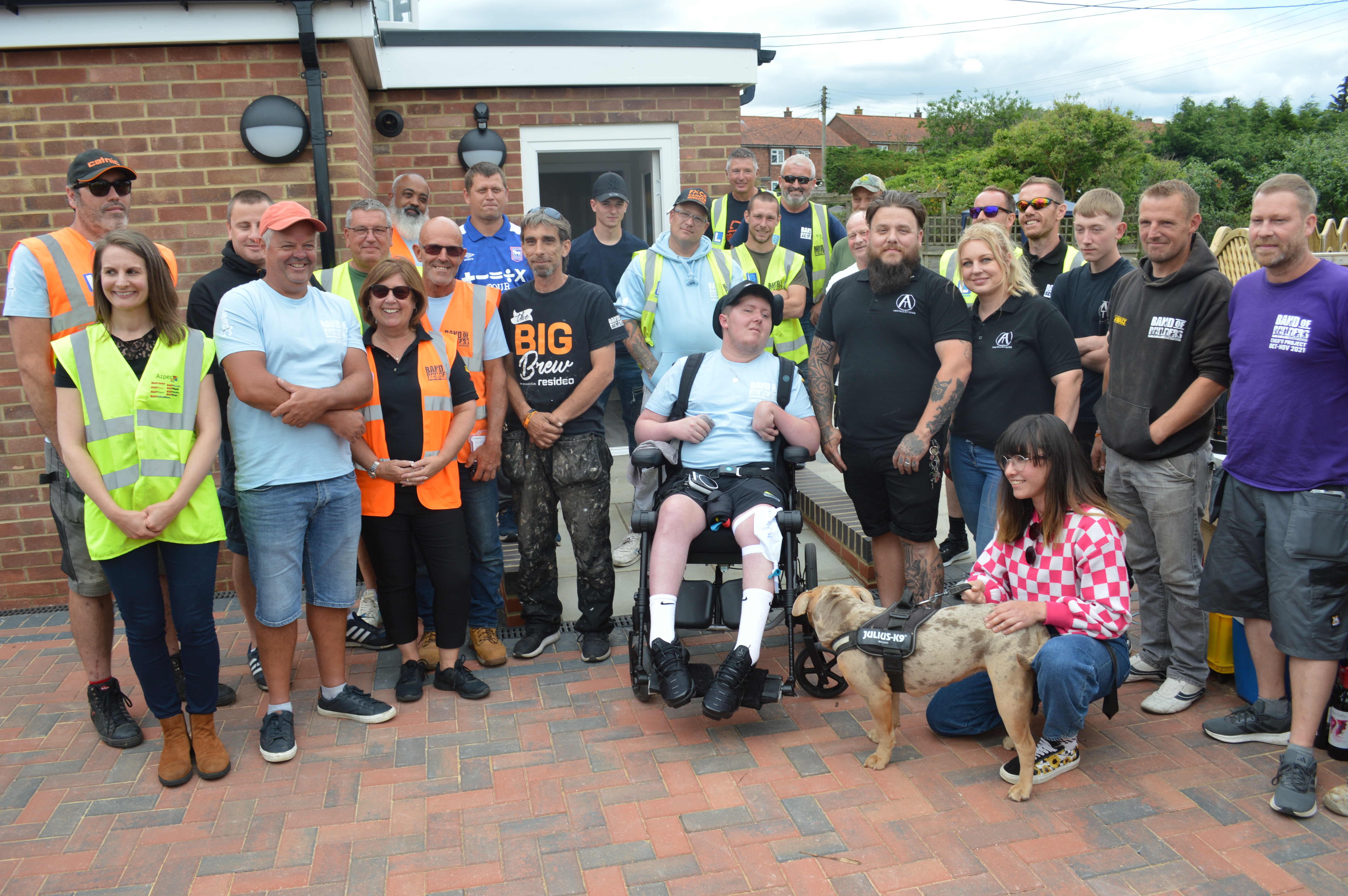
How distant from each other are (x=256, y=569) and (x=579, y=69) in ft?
14.2

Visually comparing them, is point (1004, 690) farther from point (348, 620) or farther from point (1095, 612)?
point (348, 620)

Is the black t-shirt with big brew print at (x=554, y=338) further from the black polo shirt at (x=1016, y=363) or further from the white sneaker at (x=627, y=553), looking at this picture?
the black polo shirt at (x=1016, y=363)

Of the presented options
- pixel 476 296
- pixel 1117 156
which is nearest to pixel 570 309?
pixel 476 296

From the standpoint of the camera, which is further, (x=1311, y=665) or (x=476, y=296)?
(x=476, y=296)

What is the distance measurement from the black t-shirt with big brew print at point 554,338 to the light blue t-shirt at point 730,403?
41cm

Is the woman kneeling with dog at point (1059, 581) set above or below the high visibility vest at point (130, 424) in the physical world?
below

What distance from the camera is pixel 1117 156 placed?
29.2m

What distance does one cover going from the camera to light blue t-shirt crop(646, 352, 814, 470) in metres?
3.96

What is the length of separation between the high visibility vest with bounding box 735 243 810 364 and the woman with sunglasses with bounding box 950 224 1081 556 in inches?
53.8

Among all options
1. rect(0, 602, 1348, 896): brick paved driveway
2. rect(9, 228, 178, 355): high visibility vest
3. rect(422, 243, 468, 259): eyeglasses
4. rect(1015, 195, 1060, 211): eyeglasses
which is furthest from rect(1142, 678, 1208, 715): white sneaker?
rect(9, 228, 178, 355): high visibility vest

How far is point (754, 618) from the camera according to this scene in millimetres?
3449

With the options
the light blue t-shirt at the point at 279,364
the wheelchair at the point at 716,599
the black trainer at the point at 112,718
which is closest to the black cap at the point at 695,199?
the wheelchair at the point at 716,599

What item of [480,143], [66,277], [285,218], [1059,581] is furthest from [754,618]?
[480,143]

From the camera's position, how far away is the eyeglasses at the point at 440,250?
3.90 metres
